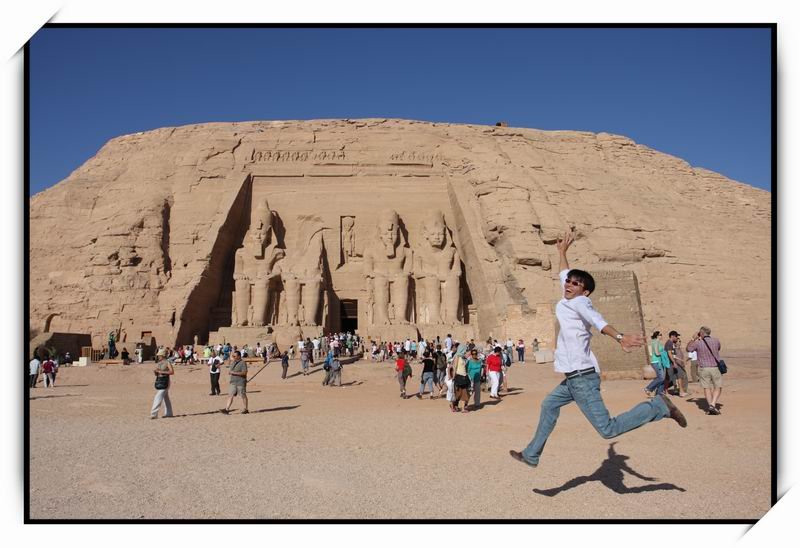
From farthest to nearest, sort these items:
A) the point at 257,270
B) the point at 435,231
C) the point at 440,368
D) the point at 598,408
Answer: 1. the point at 435,231
2. the point at 257,270
3. the point at 440,368
4. the point at 598,408

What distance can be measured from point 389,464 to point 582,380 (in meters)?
2.15

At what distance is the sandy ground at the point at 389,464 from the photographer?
14.2 ft

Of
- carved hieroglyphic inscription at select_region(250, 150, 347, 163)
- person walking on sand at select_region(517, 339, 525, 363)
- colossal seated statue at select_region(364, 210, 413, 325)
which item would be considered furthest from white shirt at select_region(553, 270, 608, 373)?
carved hieroglyphic inscription at select_region(250, 150, 347, 163)

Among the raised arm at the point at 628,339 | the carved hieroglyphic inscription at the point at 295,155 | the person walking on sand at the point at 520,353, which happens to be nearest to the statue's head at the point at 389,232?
the carved hieroglyphic inscription at the point at 295,155

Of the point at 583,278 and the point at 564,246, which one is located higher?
the point at 564,246

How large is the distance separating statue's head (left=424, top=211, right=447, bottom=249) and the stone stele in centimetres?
8

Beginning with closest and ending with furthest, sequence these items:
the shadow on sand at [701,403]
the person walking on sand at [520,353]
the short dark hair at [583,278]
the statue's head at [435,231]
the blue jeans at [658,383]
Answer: the short dark hair at [583,278] < the shadow on sand at [701,403] < the blue jeans at [658,383] < the person walking on sand at [520,353] < the statue's head at [435,231]

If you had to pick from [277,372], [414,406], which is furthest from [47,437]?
[277,372]

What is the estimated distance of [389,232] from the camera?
23469mm

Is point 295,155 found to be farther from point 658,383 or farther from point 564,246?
point 564,246

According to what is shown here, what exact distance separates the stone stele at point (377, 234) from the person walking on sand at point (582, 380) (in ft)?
47.1

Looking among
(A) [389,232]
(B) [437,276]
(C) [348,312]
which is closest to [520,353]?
(B) [437,276]

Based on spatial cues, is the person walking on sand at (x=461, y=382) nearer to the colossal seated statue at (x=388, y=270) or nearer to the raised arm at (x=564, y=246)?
the raised arm at (x=564, y=246)

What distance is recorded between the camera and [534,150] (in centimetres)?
2469
